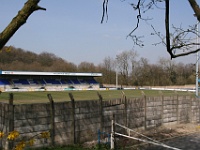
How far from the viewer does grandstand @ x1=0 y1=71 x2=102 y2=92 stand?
53188 millimetres

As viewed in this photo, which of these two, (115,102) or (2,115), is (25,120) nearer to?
(2,115)

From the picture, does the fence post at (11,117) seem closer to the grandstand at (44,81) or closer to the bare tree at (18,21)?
the bare tree at (18,21)

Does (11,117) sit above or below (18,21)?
below

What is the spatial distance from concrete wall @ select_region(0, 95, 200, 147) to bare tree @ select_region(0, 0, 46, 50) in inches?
231

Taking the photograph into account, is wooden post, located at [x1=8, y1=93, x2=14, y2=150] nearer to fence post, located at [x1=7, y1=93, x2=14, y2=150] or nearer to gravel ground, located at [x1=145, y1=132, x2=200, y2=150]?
fence post, located at [x1=7, y1=93, x2=14, y2=150]

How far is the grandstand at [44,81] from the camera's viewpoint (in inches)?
Result: 2094

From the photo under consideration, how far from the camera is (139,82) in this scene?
82500 mm

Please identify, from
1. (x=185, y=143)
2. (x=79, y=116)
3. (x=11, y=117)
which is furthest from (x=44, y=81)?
(x=11, y=117)

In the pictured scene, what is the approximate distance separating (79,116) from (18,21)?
7.38 meters

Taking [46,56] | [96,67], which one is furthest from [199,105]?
[46,56]

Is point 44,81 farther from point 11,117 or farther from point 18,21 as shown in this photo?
point 18,21

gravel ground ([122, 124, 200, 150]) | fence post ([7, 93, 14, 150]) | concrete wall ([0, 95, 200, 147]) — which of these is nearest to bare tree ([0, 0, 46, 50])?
fence post ([7, 93, 14, 150])

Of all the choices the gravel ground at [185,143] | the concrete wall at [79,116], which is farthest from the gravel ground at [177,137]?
the concrete wall at [79,116]

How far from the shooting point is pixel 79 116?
898cm
